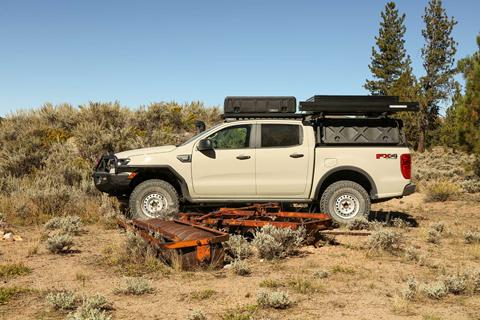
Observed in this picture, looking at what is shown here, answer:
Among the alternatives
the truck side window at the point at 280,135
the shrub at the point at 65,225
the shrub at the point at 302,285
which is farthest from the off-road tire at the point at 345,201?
the shrub at the point at 65,225

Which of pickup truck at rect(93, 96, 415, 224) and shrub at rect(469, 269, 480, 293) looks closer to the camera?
shrub at rect(469, 269, 480, 293)

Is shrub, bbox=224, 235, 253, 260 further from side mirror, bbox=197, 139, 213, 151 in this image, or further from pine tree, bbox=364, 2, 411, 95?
pine tree, bbox=364, 2, 411, 95

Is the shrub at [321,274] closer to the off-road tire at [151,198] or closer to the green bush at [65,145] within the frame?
Answer: the off-road tire at [151,198]

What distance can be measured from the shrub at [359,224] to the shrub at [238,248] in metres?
2.58

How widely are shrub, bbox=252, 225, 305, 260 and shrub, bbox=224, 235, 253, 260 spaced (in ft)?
0.44

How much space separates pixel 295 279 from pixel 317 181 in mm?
3816

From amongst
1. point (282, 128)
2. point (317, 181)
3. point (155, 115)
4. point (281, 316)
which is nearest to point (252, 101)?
point (282, 128)

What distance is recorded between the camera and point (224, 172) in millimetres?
9594

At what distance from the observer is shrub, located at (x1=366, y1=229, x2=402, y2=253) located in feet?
25.4

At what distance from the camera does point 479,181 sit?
17172mm

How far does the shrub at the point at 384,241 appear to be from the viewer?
25.4ft

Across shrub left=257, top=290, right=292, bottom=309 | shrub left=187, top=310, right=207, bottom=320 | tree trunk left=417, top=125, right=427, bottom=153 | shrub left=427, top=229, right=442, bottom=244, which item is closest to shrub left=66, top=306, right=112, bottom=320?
shrub left=187, top=310, right=207, bottom=320

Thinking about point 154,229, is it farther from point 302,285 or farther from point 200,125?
point 200,125

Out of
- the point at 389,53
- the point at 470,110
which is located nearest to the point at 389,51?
the point at 389,53
